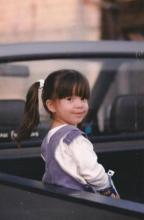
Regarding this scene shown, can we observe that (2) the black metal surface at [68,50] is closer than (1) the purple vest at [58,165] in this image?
No

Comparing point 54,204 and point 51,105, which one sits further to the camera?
point 51,105

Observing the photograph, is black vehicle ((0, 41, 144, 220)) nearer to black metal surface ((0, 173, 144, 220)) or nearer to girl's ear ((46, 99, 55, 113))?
girl's ear ((46, 99, 55, 113))

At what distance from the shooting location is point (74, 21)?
36.1ft

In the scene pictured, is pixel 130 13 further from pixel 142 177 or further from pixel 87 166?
pixel 87 166

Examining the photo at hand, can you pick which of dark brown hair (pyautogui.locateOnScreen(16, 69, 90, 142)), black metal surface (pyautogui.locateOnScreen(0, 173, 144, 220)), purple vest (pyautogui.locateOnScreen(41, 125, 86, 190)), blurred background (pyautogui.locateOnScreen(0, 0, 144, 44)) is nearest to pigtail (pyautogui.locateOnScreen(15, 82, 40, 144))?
dark brown hair (pyautogui.locateOnScreen(16, 69, 90, 142))

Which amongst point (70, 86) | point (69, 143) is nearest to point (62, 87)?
point (70, 86)

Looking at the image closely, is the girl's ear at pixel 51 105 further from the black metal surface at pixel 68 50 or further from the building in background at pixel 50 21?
the building in background at pixel 50 21

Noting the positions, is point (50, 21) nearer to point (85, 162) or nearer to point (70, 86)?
point (70, 86)

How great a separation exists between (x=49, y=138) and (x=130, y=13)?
8179 millimetres

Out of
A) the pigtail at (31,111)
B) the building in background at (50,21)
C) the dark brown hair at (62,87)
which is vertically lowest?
the building in background at (50,21)

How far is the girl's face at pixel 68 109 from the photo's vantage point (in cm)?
311

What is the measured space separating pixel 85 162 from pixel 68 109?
0.75ft

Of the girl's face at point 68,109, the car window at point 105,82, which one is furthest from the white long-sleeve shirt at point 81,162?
the car window at point 105,82

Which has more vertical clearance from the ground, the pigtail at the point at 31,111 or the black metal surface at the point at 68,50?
the black metal surface at the point at 68,50
